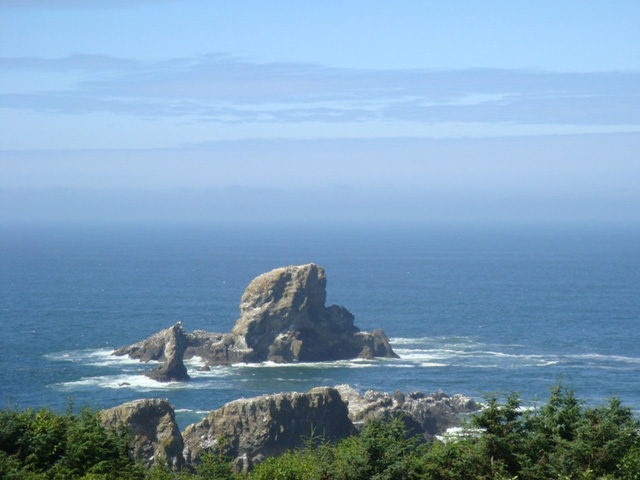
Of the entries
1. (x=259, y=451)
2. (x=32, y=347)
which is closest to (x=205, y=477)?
(x=259, y=451)

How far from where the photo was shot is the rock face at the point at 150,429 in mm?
45094

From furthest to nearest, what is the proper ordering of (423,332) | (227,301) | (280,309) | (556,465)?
(227,301)
(423,332)
(280,309)
(556,465)

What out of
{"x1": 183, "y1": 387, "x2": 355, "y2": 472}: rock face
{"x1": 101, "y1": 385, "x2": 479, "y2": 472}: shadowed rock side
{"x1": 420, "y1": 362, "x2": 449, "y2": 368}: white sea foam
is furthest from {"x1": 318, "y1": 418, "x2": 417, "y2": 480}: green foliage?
{"x1": 420, "y1": 362, "x2": 449, "y2": 368}: white sea foam

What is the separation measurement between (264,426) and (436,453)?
24.5 meters

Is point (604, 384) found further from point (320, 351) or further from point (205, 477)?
point (205, 477)

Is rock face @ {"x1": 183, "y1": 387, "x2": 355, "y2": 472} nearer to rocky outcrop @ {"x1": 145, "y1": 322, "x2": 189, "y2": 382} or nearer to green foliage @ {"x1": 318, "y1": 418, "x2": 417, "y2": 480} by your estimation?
green foliage @ {"x1": 318, "y1": 418, "x2": 417, "y2": 480}

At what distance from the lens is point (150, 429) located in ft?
152

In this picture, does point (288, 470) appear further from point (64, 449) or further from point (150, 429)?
point (150, 429)

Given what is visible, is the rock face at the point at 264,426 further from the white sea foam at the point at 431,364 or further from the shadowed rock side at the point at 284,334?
the shadowed rock side at the point at 284,334

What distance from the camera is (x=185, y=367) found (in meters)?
83.3

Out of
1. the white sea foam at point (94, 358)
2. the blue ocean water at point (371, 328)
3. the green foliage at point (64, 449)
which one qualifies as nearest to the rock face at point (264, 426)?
the blue ocean water at point (371, 328)

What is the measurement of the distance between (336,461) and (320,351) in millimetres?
64055

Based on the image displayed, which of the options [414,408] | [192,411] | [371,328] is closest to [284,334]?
[192,411]

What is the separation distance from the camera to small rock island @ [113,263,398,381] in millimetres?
90062
